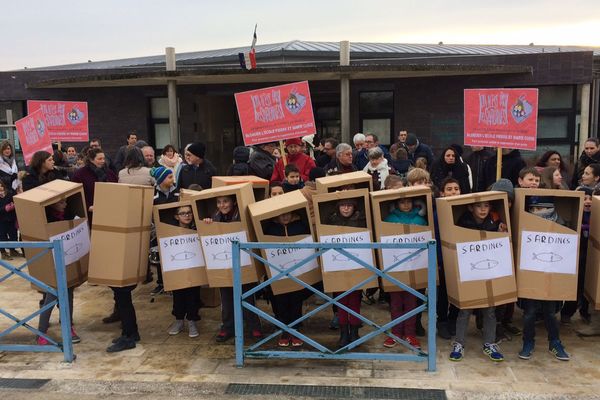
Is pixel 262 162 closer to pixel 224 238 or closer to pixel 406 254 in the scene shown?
pixel 224 238

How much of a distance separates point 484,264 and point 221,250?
2.15 meters

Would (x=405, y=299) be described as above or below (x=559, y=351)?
above

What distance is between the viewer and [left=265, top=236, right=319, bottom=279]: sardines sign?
4.33 meters

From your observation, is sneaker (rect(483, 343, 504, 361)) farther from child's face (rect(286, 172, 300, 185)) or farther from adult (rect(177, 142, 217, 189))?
adult (rect(177, 142, 217, 189))

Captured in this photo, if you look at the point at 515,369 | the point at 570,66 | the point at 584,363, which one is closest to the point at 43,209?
the point at 515,369

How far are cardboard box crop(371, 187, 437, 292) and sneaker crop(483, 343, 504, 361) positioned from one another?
0.76m

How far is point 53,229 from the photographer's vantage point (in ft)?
14.8

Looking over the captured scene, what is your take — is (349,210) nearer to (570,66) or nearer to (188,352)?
(188,352)

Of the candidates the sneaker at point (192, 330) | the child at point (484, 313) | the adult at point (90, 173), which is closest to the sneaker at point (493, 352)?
the child at point (484, 313)

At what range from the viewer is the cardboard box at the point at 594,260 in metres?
4.30

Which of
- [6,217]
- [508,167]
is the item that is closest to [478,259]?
[508,167]

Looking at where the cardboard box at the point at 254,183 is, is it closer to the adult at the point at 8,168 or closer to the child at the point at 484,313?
the child at the point at 484,313

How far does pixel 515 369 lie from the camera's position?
13.6 ft

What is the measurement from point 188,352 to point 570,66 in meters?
11.3
